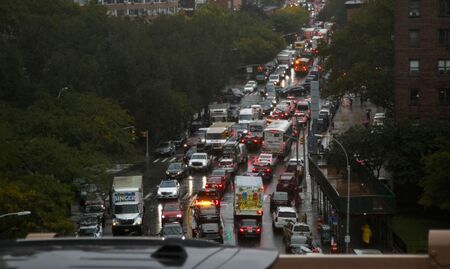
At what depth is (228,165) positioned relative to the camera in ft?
219

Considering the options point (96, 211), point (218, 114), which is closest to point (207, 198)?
point (96, 211)

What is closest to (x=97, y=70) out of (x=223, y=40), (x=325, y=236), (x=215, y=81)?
(x=215, y=81)

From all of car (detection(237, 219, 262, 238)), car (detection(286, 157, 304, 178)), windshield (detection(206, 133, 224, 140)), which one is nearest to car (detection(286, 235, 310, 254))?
car (detection(237, 219, 262, 238))

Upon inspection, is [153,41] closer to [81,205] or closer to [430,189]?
[81,205]

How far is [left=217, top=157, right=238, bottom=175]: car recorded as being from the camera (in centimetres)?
6581

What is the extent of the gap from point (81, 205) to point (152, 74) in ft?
85.7

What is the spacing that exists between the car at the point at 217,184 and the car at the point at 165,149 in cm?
1522

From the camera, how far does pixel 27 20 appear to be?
97500 mm

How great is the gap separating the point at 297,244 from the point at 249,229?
5024 millimetres

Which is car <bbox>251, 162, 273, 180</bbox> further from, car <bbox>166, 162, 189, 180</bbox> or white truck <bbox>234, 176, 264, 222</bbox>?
white truck <bbox>234, 176, 264, 222</bbox>

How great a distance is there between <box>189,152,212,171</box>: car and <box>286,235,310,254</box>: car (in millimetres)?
23736

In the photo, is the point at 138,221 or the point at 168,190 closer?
the point at 138,221

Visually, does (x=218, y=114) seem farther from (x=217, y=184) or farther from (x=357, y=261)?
(x=357, y=261)

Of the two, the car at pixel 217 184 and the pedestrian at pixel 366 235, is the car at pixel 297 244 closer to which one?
the pedestrian at pixel 366 235
